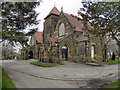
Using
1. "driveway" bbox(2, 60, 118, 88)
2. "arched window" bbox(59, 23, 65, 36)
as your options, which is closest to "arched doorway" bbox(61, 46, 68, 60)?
"arched window" bbox(59, 23, 65, 36)

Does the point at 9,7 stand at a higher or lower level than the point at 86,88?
higher

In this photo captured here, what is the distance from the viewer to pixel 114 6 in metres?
7.96

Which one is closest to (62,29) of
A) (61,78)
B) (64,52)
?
(64,52)

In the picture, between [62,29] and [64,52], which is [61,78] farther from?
[62,29]

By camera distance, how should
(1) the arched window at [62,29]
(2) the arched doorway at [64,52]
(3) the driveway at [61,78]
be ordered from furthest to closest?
(1) the arched window at [62,29], (2) the arched doorway at [64,52], (3) the driveway at [61,78]

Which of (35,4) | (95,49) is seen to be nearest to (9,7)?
(35,4)

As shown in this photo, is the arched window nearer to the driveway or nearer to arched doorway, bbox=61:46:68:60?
arched doorway, bbox=61:46:68:60

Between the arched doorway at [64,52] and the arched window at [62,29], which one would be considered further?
the arched window at [62,29]

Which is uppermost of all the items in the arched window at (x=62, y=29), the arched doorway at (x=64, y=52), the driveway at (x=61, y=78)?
the arched window at (x=62, y=29)

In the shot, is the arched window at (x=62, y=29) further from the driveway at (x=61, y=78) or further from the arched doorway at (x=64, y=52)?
the driveway at (x=61, y=78)

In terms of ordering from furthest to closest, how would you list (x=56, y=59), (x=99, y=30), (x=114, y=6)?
1. (x=56, y=59)
2. (x=99, y=30)
3. (x=114, y=6)

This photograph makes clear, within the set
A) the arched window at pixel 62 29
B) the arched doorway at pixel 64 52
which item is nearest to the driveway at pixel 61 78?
the arched doorway at pixel 64 52

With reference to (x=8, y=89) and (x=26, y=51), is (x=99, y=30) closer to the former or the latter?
(x=8, y=89)

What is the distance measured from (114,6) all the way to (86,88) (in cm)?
685
